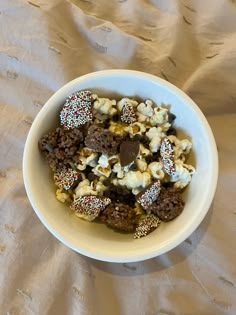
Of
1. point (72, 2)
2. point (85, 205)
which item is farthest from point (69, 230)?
point (72, 2)

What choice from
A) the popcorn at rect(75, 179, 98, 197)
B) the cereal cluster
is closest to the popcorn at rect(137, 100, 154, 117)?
the cereal cluster

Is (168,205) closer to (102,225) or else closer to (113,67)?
(102,225)

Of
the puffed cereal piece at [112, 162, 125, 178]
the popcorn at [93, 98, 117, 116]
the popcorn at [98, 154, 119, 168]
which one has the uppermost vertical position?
the popcorn at [93, 98, 117, 116]

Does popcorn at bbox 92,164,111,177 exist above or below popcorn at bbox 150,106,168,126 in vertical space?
below

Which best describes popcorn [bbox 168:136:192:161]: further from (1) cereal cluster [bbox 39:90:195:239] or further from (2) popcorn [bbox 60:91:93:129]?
(2) popcorn [bbox 60:91:93:129]

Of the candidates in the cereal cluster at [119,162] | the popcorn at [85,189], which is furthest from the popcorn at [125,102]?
the popcorn at [85,189]

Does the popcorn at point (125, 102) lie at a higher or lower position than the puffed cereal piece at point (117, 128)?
higher

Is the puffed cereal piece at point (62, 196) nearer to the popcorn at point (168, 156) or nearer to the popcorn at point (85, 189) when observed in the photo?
the popcorn at point (85, 189)

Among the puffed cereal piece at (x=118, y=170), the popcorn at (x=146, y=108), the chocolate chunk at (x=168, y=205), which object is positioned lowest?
the chocolate chunk at (x=168, y=205)
